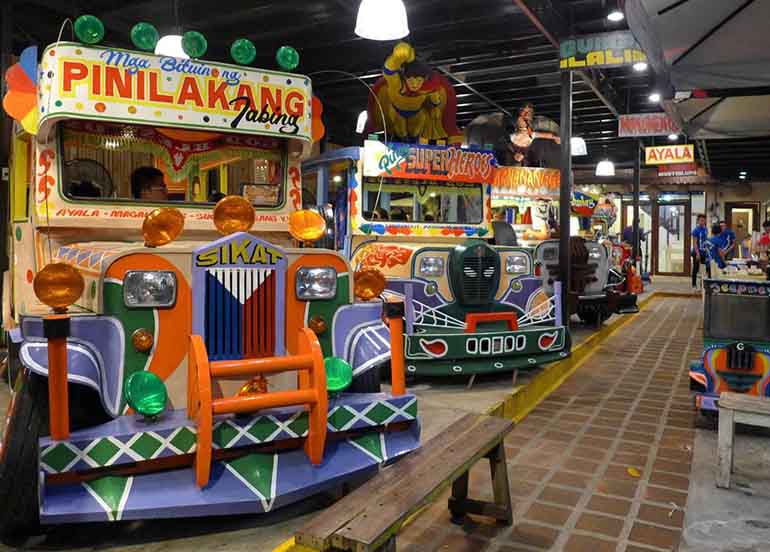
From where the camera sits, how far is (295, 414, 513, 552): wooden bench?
195 centimetres

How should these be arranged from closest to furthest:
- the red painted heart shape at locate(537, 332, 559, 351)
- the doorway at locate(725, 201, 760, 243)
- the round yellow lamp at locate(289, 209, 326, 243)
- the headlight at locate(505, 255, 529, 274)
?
1. the round yellow lamp at locate(289, 209, 326, 243)
2. the red painted heart shape at locate(537, 332, 559, 351)
3. the headlight at locate(505, 255, 529, 274)
4. the doorway at locate(725, 201, 760, 243)

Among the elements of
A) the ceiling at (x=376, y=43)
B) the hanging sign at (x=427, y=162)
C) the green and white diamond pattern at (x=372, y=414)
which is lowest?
the green and white diamond pattern at (x=372, y=414)

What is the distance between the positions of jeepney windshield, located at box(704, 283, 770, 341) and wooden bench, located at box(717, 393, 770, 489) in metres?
1.02

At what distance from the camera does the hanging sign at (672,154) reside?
13.3 metres

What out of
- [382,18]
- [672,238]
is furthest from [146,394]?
[672,238]

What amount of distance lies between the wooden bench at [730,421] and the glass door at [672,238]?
19574 millimetres

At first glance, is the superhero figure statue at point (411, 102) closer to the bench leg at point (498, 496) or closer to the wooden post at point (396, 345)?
the wooden post at point (396, 345)

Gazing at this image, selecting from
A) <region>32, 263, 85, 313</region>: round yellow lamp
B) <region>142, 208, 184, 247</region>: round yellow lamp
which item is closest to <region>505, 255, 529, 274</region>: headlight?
<region>142, 208, 184, 247</region>: round yellow lamp

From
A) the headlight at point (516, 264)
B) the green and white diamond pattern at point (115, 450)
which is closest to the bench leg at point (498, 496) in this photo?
the green and white diamond pattern at point (115, 450)

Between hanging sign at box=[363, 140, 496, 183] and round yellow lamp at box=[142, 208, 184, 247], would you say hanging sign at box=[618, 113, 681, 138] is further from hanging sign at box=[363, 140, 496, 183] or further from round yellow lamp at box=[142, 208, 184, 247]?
round yellow lamp at box=[142, 208, 184, 247]

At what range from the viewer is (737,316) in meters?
4.49

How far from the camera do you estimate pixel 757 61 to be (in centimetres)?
457

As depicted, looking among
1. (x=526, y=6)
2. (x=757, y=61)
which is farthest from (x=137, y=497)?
(x=526, y=6)

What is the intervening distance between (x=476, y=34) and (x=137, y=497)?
7.73 m
